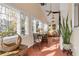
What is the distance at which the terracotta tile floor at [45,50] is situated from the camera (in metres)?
2.54

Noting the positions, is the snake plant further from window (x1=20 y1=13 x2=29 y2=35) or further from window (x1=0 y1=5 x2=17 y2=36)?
window (x1=0 y1=5 x2=17 y2=36)

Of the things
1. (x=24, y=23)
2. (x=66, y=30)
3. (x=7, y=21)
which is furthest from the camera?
(x=66, y=30)

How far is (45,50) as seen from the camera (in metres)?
2.58

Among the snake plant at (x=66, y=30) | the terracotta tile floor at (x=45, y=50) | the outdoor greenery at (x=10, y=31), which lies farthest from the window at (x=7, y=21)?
the snake plant at (x=66, y=30)

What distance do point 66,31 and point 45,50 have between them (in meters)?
0.50

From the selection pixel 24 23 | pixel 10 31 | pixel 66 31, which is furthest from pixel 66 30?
pixel 10 31

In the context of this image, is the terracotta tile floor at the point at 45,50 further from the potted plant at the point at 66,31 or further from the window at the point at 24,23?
the window at the point at 24,23

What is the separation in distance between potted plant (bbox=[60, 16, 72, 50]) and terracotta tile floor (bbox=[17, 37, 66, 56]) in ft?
0.54

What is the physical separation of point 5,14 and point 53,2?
0.77m

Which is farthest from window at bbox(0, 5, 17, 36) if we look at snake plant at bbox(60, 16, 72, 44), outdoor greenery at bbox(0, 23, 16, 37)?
snake plant at bbox(60, 16, 72, 44)

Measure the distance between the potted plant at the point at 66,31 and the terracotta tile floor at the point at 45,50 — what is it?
0.54ft

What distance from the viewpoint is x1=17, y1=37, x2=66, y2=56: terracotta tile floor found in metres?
2.54

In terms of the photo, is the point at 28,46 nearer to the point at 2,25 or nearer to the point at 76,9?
the point at 2,25

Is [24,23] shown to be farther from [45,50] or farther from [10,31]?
[45,50]
